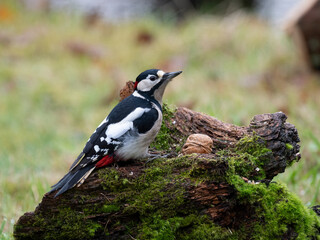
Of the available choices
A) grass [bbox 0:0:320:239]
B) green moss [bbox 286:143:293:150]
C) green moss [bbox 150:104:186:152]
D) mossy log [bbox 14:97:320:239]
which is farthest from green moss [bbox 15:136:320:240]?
grass [bbox 0:0:320:239]

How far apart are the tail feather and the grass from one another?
1517mm

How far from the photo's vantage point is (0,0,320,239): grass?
575cm

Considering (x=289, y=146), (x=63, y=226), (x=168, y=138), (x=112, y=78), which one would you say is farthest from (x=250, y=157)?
(x=112, y=78)

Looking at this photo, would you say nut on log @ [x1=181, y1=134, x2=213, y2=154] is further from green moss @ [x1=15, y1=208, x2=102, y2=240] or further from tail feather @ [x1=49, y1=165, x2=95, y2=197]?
green moss @ [x1=15, y1=208, x2=102, y2=240]

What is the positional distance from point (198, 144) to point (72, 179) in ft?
2.65

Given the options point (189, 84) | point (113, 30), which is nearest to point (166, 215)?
point (189, 84)

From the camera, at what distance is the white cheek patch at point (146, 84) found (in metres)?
3.30

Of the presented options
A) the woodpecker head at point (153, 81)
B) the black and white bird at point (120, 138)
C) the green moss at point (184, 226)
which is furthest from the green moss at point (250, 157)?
the woodpecker head at point (153, 81)

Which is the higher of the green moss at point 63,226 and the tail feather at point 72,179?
the tail feather at point 72,179

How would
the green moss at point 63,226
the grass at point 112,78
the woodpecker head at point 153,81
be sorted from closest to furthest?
the green moss at point 63,226
the woodpecker head at point 153,81
the grass at point 112,78

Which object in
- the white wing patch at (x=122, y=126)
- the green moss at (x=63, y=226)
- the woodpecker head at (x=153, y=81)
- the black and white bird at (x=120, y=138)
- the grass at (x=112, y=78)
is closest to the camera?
the green moss at (x=63, y=226)

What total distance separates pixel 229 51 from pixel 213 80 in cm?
101

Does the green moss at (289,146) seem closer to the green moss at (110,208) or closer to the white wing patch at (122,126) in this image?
the white wing patch at (122,126)

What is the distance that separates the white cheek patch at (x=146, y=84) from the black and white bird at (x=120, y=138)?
0.29ft
